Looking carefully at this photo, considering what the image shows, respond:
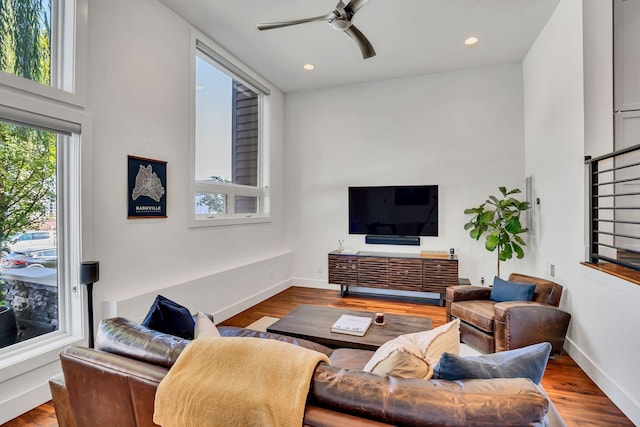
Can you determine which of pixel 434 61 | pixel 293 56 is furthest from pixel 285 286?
pixel 434 61

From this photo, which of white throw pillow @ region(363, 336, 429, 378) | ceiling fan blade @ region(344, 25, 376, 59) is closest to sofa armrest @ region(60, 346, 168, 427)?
white throw pillow @ region(363, 336, 429, 378)

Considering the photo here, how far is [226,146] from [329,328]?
3.02 meters

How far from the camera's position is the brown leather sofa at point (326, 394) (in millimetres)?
910

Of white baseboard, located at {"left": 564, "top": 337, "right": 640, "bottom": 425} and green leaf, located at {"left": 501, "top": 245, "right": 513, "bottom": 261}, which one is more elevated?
green leaf, located at {"left": 501, "top": 245, "right": 513, "bottom": 261}

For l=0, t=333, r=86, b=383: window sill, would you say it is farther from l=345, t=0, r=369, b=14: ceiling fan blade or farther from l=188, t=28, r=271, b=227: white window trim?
l=345, t=0, r=369, b=14: ceiling fan blade

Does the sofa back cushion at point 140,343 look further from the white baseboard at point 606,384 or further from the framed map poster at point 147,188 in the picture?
the white baseboard at point 606,384

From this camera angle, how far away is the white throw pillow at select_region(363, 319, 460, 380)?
48.4 inches

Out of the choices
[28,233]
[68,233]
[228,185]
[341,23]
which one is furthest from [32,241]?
[341,23]

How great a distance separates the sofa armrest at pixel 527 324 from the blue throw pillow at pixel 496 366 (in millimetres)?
1676

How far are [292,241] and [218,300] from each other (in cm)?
207

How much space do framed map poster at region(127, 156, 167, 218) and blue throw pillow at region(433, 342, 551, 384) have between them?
287 cm

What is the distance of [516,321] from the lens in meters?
2.65

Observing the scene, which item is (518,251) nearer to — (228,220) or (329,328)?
(329,328)

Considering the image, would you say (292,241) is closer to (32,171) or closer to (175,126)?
(175,126)
